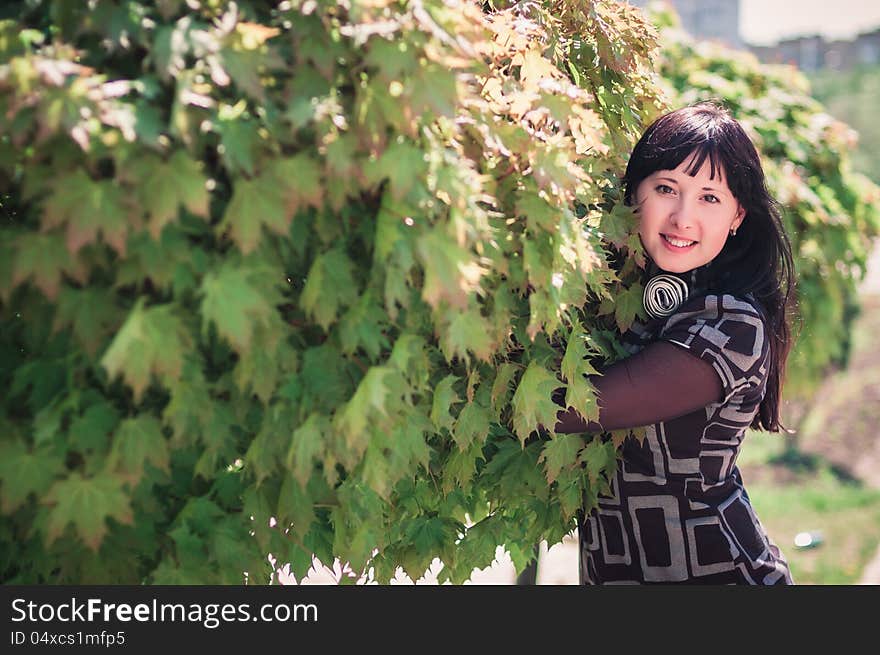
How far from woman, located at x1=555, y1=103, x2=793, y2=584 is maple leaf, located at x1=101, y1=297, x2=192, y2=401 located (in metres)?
Answer: 0.99

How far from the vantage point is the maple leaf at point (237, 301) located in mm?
1442

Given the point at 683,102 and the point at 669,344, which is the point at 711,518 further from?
the point at 683,102

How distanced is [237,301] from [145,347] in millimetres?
163

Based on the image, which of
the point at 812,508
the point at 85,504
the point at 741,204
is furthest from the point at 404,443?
the point at 812,508

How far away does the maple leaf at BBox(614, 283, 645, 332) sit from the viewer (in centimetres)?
227

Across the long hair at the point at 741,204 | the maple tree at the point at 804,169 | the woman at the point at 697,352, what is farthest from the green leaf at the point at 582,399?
the maple tree at the point at 804,169

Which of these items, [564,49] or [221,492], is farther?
[564,49]

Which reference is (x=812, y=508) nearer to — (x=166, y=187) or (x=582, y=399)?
(x=582, y=399)

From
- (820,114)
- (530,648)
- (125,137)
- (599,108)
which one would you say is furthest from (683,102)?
(125,137)

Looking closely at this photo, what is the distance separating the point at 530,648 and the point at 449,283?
917mm

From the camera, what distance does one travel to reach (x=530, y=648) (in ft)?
6.52

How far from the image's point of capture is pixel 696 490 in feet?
7.52

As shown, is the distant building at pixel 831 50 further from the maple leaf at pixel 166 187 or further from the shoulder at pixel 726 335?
the maple leaf at pixel 166 187

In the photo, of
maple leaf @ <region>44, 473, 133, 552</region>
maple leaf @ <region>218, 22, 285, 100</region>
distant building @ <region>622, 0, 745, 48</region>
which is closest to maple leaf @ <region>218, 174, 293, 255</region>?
maple leaf @ <region>218, 22, 285, 100</region>
